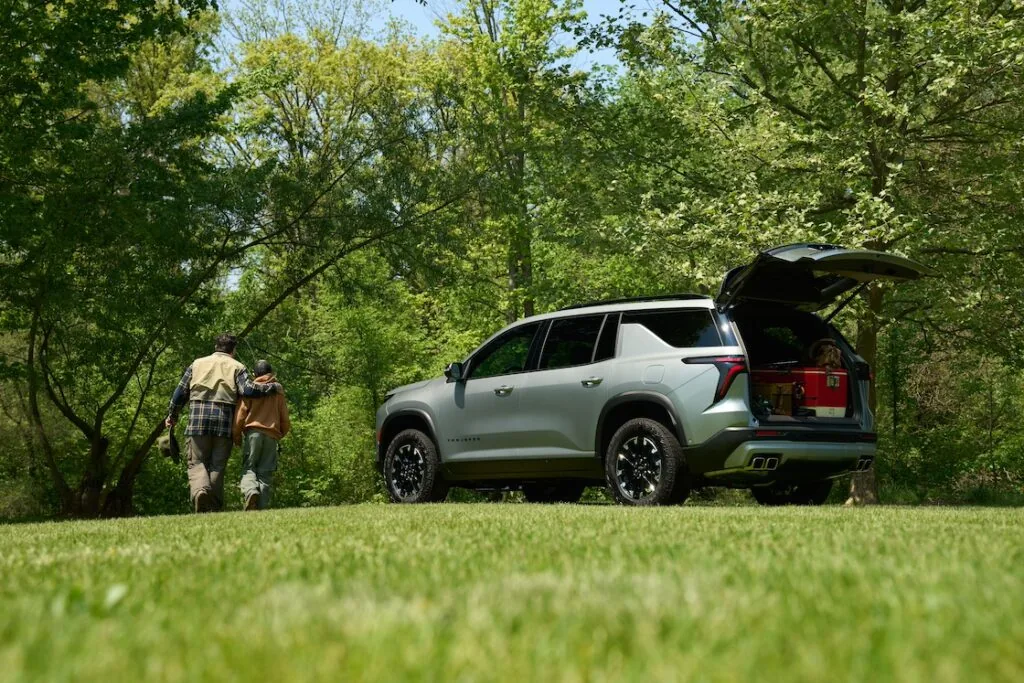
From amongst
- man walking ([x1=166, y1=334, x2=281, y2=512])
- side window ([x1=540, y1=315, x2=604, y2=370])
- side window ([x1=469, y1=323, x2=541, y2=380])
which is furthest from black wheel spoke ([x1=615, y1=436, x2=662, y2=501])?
man walking ([x1=166, y1=334, x2=281, y2=512])

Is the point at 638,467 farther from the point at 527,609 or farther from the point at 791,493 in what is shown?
the point at 527,609

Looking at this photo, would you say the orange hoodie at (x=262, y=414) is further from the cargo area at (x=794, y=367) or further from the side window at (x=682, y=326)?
the cargo area at (x=794, y=367)

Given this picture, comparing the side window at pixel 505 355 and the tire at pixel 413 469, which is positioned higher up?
the side window at pixel 505 355

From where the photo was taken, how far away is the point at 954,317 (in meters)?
19.0

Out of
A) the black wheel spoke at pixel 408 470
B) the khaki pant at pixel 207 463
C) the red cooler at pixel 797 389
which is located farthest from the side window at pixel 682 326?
the khaki pant at pixel 207 463

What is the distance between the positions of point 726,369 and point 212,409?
245 inches

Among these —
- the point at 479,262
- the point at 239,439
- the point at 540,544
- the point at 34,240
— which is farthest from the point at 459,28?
the point at 540,544

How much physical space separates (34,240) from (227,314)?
9375 millimetres

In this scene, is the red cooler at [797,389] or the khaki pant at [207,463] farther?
the khaki pant at [207,463]

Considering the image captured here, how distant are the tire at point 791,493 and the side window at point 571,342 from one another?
248 centimetres

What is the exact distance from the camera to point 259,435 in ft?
46.5

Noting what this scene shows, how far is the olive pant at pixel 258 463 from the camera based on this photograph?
46.6ft

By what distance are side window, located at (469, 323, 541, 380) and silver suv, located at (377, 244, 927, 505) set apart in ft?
0.06

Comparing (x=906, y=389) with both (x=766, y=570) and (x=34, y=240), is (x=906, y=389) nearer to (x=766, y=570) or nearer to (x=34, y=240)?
(x=34, y=240)
